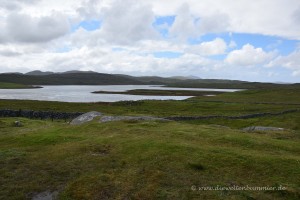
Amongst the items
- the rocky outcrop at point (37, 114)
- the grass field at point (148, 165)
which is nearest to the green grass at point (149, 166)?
the grass field at point (148, 165)

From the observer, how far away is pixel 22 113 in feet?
232

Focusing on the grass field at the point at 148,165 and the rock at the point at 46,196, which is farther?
the grass field at the point at 148,165

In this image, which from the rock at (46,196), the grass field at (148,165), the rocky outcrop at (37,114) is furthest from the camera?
the rocky outcrop at (37,114)

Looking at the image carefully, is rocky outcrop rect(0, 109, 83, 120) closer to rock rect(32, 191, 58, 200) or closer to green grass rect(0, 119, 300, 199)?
green grass rect(0, 119, 300, 199)

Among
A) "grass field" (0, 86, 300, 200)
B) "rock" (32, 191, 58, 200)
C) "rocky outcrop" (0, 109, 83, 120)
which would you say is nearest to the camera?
"rock" (32, 191, 58, 200)

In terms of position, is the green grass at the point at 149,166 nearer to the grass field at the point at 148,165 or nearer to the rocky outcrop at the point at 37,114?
the grass field at the point at 148,165

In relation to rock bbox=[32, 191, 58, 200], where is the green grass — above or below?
above

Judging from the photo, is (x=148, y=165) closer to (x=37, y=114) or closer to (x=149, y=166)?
(x=149, y=166)

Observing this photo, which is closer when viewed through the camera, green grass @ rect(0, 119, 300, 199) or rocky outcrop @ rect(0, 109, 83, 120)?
green grass @ rect(0, 119, 300, 199)

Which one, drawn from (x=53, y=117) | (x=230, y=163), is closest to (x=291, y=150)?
(x=230, y=163)

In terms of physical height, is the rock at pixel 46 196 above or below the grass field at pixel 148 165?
below

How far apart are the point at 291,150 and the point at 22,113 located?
59.1m

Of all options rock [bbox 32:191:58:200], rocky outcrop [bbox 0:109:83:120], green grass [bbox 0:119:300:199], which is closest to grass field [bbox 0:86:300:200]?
green grass [bbox 0:119:300:199]

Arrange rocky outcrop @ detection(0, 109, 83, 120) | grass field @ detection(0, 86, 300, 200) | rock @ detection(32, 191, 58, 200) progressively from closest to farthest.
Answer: rock @ detection(32, 191, 58, 200)
grass field @ detection(0, 86, 300, 200)
rocky outcrop @ detection(0, 109, 83, 120)
